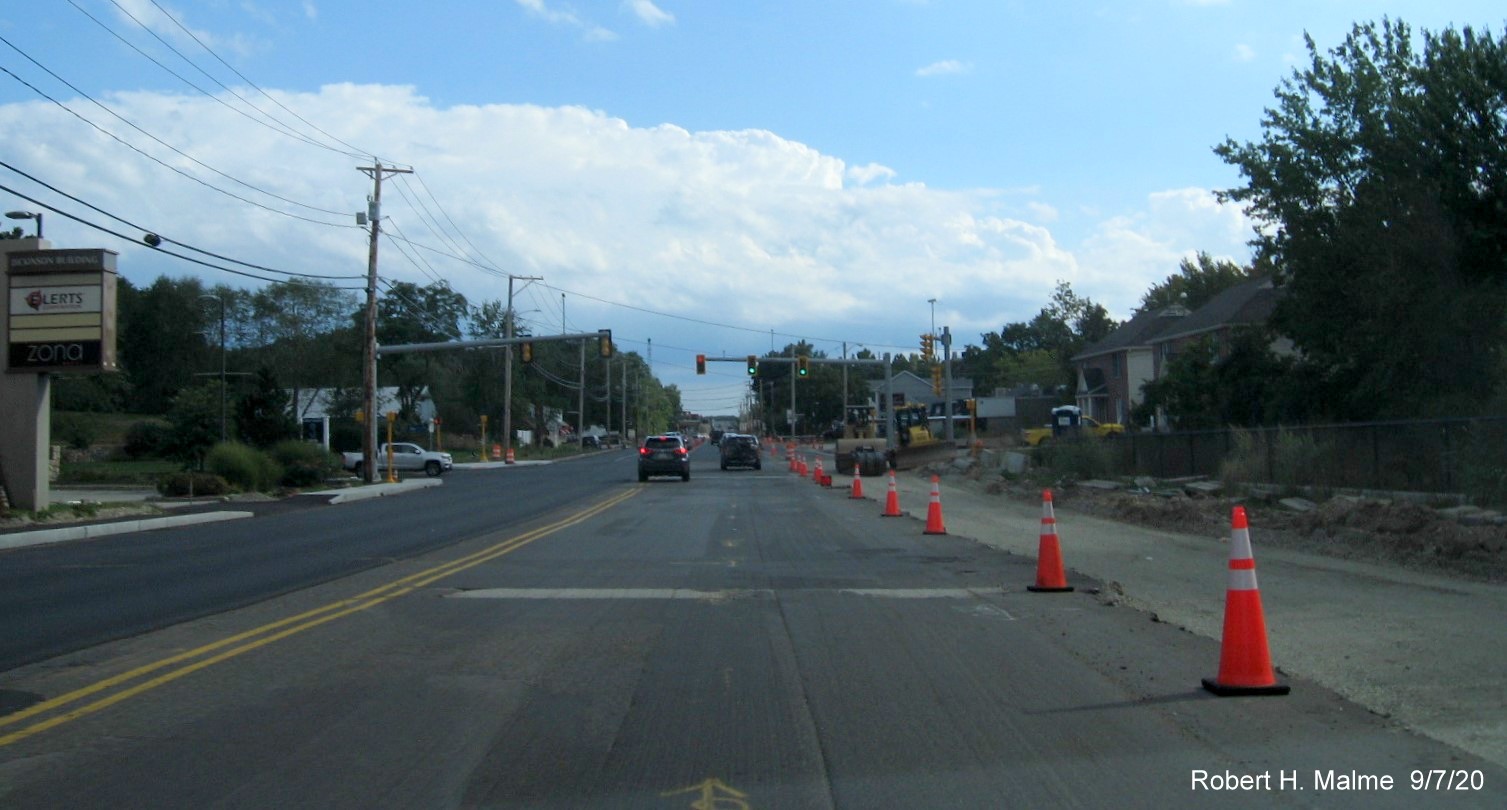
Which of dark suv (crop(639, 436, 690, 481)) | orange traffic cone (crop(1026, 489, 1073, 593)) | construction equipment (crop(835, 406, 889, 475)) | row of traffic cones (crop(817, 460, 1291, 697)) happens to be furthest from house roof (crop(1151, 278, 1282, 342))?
row of traffic cones (crop(817, 460, 1291, 697))

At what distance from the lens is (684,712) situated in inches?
275

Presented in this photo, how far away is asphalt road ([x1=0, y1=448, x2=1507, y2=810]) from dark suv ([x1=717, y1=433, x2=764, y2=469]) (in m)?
41.5

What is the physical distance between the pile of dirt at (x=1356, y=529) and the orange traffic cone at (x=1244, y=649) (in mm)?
6947

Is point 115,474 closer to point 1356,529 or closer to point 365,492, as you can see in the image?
point 365,492

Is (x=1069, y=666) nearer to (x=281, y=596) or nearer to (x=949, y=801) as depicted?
(x=949, y=801)

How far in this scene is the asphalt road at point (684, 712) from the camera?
217 inches

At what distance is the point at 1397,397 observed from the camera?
85.6ft

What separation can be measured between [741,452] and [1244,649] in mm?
47175

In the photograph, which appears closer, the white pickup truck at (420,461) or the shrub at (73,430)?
the white pickup truck at (420,461)

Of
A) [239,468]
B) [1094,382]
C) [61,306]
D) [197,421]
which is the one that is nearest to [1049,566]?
[61,306]

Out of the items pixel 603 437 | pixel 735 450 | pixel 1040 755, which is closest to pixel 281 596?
pixel 1040 755

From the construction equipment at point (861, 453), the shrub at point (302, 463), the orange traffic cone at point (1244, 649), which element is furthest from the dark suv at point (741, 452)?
the orange traffic cone at point (1244, 649)

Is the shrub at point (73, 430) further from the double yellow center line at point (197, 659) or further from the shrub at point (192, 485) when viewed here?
the double yellow center line at point (197, 659)

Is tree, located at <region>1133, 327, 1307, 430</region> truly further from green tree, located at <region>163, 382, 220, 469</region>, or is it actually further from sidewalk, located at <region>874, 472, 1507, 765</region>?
green tree, located at <region>163, 382, 220, 469</region>
